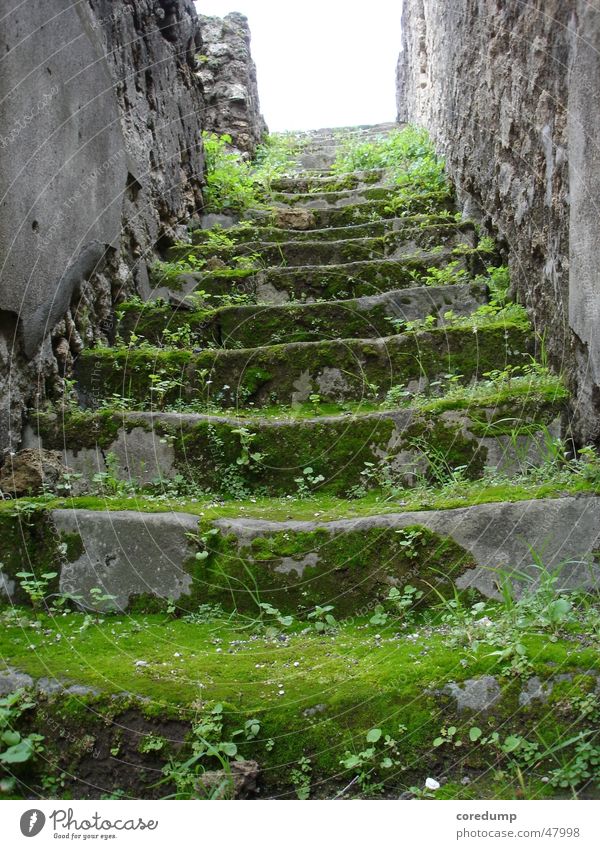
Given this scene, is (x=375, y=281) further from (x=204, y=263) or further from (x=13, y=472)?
(x=13, y=472)

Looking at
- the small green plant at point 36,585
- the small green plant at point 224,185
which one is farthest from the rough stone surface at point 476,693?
the small green plant at point 224,185

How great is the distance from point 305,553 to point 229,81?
7327 millimetres

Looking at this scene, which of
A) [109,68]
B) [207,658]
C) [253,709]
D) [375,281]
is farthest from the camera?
[375,281]

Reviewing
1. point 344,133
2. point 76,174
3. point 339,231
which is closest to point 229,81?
point 344,133

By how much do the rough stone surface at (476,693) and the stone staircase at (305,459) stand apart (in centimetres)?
4

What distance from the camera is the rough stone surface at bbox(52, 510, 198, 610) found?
244 cm

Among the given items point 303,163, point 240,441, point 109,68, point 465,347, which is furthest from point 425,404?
point 303,163

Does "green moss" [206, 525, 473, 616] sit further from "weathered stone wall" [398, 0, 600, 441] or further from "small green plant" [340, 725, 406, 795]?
"weathered stone wall" [398, 0, 600, 441]

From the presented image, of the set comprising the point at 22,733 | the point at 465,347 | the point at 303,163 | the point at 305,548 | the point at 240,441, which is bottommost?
the point at 22,733

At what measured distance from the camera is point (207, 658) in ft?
6.84

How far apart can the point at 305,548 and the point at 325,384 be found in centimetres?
125

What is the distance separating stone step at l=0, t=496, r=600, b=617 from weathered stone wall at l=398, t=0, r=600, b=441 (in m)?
0.51

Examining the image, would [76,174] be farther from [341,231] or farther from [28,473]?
[341,231]
